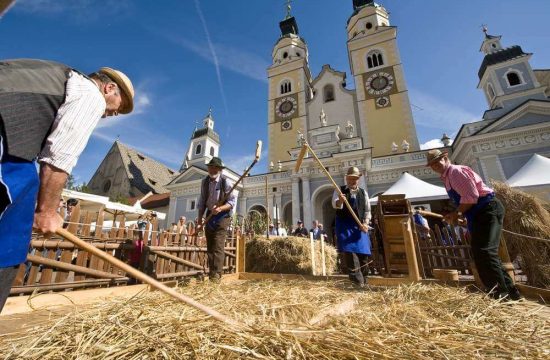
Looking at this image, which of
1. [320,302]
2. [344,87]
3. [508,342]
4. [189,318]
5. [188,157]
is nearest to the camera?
[508,342]

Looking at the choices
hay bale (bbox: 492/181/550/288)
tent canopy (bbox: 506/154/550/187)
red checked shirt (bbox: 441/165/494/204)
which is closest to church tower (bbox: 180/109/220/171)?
tent canopy (bbox: 506/154/550/187)

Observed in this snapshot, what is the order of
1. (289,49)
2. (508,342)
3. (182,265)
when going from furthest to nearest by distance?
1. (289,49)
2. (182,265)
3. (508,342)

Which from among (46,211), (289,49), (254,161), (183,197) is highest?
(289,49)

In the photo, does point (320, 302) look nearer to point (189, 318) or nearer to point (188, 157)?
point (189, 318)

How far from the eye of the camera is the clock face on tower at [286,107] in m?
26.5

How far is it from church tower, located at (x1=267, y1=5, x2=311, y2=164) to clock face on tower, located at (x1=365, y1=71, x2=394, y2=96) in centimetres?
655

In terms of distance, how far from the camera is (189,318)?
4.85ft

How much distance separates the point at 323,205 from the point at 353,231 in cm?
1535

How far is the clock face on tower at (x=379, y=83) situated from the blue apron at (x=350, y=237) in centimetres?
2289

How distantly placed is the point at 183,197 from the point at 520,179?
20154 mm

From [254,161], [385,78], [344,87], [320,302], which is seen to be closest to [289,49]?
[344,87]

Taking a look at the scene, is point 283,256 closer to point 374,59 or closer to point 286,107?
point 286,107

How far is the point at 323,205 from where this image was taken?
19203mm

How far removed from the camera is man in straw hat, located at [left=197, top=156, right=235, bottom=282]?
13.1ft
